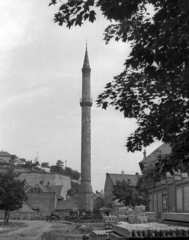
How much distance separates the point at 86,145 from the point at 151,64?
2178 inches

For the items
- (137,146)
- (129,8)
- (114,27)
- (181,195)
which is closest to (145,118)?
(137,146)

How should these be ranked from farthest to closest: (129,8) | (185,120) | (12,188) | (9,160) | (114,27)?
1. (9,160)
2. (12,188)
3. (185,120)
4. (114,27)
5. (129,8)

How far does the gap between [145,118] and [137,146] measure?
2.46ft

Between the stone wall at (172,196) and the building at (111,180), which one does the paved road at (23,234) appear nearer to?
the stone wall at (172,196)

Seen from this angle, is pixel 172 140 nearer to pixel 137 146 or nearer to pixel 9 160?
pixel 137 146

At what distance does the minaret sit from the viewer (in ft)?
189

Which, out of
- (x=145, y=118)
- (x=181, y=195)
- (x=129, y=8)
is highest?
(x=129, y=8)

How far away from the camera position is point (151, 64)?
525cm

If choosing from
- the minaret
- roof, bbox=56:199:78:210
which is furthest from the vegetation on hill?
the minaret

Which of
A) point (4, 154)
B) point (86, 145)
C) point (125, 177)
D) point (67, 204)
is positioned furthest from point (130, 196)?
point (4, 154)

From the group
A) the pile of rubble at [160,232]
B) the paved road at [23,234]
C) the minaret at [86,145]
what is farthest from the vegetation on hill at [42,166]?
the pile of rubble at [160,232]

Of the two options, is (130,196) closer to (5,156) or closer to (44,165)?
(5,156)

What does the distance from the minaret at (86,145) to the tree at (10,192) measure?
18.2 metres

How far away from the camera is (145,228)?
8.57 m
